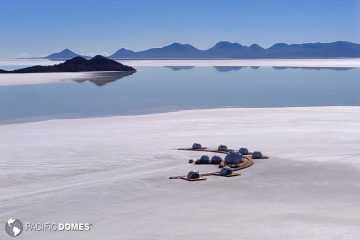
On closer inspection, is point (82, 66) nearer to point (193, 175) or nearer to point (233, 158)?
point (233, 158)

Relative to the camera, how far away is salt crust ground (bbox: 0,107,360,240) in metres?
8.38

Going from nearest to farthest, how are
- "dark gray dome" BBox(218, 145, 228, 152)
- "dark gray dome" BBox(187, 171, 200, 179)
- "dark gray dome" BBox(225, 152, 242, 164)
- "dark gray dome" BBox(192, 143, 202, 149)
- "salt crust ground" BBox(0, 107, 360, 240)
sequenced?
"salt crust ground" BBox(0, 107, 360, 240) < "dark gray dome" BBox(187, 171, 200, 179) < "dark gray dome" BBox(225, 152, 242, 164) < "dark gray dome" BBox(218, 145, 228, 152) < "dark gray dome" BBox(192, 143, 202, 149)

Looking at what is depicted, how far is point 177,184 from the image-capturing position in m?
11.3

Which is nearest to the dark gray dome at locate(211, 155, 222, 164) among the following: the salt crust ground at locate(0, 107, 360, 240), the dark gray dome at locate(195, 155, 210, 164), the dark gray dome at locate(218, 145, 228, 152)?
the dark gray dome at locate(195, 155, 210, 164)

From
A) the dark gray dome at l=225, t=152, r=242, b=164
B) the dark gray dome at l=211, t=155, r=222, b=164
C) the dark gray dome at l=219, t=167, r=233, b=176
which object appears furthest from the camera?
the dark gray dome at l=211, t=155, r=222, b=164

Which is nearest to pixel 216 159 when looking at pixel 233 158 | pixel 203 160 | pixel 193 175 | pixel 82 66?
pixel 203 160

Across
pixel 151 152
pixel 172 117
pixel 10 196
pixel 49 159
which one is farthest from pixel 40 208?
pixel 172 117

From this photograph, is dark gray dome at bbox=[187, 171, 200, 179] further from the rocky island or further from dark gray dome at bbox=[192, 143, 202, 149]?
the rocky island

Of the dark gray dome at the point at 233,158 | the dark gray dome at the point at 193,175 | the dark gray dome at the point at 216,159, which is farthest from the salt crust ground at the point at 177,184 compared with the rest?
the dark gray dome at the point at 216,159

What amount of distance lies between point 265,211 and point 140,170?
4.26 meters

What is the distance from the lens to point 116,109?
29.1m

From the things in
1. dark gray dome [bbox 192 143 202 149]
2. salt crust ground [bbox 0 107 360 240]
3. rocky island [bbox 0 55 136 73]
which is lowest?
salt crust ground [bbox 0 107 360 240]

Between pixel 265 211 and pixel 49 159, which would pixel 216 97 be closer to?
pixel 49 159

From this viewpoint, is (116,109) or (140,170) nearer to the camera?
(140,170)
